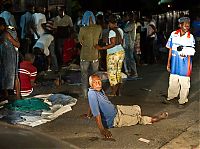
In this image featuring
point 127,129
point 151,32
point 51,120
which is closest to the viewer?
point 127,129

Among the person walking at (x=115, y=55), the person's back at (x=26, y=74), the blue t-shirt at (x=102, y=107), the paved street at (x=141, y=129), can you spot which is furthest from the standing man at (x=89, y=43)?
the blue t-shirt at (x=102, y=107)

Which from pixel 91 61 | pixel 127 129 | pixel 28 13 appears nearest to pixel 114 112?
pixel 127 129

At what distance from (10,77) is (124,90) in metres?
2.89

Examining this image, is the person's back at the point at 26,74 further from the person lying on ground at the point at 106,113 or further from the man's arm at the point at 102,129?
the man's arm at the point at 102,129

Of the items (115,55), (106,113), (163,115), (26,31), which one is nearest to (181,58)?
(115,55)

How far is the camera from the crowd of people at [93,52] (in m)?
7.54

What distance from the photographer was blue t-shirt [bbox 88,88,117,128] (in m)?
6.78

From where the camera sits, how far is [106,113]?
7066mm

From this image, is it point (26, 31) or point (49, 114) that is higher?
point (26, 31)

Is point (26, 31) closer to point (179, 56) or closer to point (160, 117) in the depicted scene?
point (179, 56)

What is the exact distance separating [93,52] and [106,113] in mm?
2240

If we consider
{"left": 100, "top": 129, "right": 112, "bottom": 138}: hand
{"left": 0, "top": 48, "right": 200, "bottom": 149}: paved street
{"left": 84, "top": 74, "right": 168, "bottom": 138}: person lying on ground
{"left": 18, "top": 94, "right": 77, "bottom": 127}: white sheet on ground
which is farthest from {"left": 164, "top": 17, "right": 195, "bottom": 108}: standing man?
{"left": 100, "top": 129, "right": 112, "bottom": 138}: hand

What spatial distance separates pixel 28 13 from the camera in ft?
43.5

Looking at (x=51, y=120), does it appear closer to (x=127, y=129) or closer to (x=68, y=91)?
(x=127, y=129)
